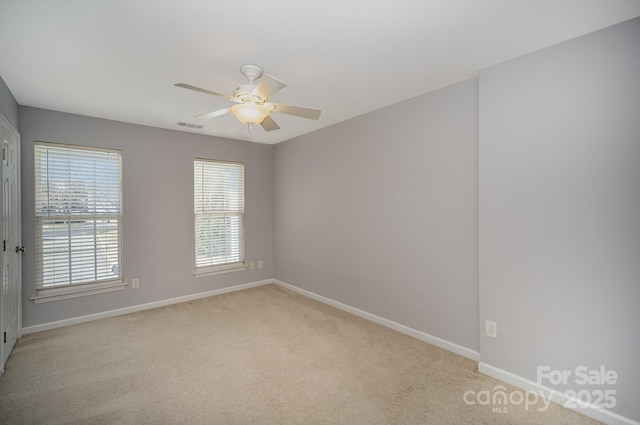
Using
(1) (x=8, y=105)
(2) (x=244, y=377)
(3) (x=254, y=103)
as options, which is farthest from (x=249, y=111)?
(1) (x=8, y=105)

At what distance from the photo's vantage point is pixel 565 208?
2072mm

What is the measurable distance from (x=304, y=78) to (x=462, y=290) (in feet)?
7.83

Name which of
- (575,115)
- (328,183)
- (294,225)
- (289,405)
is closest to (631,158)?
(575,115)

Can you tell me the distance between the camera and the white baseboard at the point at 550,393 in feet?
6.14

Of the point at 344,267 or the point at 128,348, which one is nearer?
the point at 128,348

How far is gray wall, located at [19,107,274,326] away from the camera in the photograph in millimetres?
3328

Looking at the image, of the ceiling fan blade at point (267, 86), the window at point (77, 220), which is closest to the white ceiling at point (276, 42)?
the ceiling fan blade at point (267, 86)

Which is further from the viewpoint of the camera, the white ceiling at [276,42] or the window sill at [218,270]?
the window sill at [218,270]

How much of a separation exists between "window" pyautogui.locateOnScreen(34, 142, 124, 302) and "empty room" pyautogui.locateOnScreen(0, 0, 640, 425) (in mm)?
21

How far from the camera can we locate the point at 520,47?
213 cm

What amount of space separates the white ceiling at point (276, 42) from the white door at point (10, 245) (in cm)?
55

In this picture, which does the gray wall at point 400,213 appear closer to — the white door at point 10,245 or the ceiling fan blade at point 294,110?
the ceiling fan blade at point 294,110

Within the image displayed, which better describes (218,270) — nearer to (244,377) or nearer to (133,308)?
(133,308)

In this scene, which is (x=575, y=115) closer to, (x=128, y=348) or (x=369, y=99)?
(x=369, y=99)
